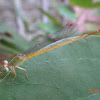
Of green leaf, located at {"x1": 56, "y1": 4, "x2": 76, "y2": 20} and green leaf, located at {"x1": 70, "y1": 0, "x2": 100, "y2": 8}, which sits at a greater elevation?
green leaf, located at {"x1": 70, "y1": 0, "x2": 100, "y2": 8}

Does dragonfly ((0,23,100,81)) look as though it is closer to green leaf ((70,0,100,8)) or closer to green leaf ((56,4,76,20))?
green leaf ((70,0,100,8))

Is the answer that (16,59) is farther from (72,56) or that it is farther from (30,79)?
(72,56)

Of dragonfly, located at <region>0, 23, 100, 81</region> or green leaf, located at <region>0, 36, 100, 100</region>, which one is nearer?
green leaf, located at <region>0, 36, 100, 100</region>

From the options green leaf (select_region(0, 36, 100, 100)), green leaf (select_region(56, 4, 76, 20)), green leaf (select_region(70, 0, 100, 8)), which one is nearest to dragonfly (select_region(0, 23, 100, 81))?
green leaf (select_region(0, 36, 100, 100))

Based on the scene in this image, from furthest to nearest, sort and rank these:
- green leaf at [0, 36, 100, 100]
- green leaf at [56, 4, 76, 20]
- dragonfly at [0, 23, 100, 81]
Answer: green leaf at [56, 4, 76, 20], dragonfly at [0, 23, 100, 81], green leaf at [0, 36, 100, 100]

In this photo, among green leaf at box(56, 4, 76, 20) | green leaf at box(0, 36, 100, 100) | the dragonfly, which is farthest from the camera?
green leaf at box(56, 4, 76, 20)

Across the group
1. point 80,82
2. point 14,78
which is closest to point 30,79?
point 14,78

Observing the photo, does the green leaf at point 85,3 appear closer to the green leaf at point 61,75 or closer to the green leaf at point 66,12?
the green leaf at point 66,12

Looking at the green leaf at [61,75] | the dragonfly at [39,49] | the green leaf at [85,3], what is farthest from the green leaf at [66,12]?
the green leaf at [61,75]
